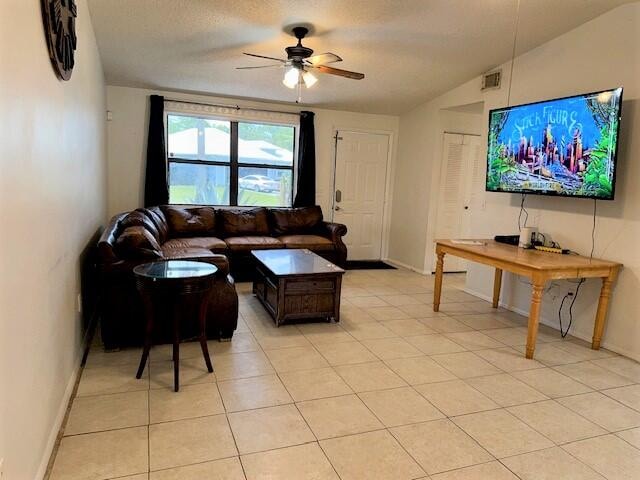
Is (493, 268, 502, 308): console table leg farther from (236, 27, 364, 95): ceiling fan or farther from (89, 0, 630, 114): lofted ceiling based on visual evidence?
(236, 27, 364, 95): ceiling fan

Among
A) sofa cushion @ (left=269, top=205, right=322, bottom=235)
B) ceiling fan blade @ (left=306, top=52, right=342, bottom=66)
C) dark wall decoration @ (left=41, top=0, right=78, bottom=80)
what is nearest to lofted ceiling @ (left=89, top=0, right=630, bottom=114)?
ceiling fan blade @ (left=306, top=52, right=342, bottom=66)

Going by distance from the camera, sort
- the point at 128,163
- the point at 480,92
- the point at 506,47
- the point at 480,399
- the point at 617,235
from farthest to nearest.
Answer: the point at 128,163, the point at 480,92, the point at 506,47, the point at 617,235, the point at 480,399

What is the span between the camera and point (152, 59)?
448 centimetres

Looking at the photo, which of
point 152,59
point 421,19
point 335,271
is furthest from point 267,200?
point 421,19

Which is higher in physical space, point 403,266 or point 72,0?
point 72,0

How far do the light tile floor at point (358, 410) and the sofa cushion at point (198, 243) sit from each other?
4.78ft

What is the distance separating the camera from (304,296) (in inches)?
145

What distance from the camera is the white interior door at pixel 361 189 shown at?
6430mm

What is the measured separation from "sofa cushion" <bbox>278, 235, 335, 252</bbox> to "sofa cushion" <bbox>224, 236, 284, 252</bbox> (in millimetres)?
119

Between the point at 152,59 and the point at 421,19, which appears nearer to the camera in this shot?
the point at 421,19

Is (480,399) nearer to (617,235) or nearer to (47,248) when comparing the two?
(617,235)

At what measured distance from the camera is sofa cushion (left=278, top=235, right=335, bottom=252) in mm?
5328

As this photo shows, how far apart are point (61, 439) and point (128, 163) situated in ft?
13.4

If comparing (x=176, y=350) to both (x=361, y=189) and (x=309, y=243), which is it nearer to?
(x=309, y=243)
